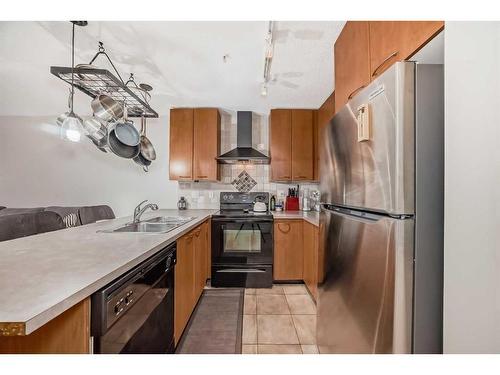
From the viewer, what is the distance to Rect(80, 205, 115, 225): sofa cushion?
2780 mm

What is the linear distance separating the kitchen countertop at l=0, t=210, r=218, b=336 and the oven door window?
1330 mm

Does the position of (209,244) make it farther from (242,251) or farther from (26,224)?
(26,224)

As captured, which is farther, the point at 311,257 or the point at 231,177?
the point at 231,177

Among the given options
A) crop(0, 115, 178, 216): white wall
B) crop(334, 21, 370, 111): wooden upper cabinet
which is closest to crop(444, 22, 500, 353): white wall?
crop(334, 21, 370, 111): wooden upper cabinet

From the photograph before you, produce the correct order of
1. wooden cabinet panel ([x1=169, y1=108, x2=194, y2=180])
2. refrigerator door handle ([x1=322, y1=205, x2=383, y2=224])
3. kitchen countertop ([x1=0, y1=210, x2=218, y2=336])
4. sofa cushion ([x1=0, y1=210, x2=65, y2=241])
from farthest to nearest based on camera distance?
wooden cabinet panel ([x1=169, y1=108, x2=194, y2=180]) → sofa cushion ([x1=0, y1=210, x2=65, y2=241]) → refrigerator door handle ([x1=322, y1=205, x2=383, y2=224]) → kitchen countertop ([x1=0, y1=210, x2=218, y2=336])

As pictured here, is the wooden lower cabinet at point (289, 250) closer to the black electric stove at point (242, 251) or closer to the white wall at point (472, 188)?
the black electric stove at point (242, 251)

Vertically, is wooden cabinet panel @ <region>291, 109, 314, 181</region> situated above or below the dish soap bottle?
above

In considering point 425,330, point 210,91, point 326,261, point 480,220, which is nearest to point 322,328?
point 326,261

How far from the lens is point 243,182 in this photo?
3287 mm

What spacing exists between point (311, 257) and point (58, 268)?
81.5 inches

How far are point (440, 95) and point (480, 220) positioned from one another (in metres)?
0.45

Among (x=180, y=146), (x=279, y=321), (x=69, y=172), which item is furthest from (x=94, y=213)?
(x=279, y=321)

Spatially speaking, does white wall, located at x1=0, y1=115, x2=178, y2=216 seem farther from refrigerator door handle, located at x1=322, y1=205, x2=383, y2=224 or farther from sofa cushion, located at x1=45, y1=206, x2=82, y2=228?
refrigerator door handle, located at x1=322, y1=205, x2=383, y2=224
